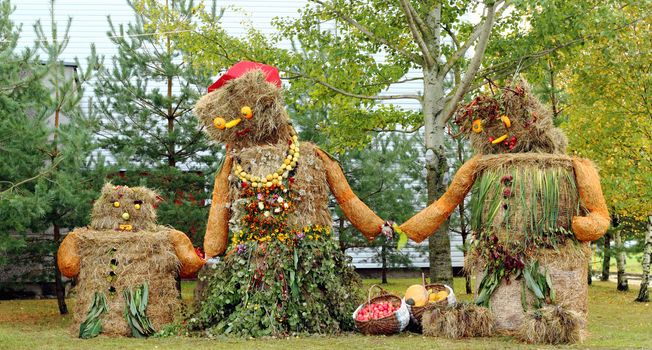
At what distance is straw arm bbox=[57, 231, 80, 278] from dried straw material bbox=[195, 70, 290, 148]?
192cm

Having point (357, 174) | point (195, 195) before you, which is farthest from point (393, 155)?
point (195, 195)

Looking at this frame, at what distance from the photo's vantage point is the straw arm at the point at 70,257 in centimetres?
869

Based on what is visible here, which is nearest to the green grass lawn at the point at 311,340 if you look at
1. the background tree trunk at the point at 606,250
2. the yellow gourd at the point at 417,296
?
the yellow gourd at the point at 417,296

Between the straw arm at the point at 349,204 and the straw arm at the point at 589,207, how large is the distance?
1930 millimetres

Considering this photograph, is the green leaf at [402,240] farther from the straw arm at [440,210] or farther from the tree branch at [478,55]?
the tree branch at [478,55]

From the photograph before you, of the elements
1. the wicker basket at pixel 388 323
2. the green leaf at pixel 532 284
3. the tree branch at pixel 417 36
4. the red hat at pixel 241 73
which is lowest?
the wicker basket at pixel 388 323

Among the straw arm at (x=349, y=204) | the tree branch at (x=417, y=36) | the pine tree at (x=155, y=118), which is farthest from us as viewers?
the pine tree at (x=155, y=118)

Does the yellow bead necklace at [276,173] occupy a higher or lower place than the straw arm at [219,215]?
higher

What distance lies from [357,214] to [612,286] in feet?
36.5

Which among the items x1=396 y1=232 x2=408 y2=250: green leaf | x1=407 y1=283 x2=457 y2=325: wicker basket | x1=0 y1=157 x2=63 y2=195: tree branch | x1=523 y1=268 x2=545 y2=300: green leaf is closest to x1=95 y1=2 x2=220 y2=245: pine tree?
x1=0 y1=157 x2=63 y2=195: tree branch

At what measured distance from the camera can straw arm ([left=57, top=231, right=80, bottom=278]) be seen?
8688 millimetres

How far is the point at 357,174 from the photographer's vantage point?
15906 millimetres

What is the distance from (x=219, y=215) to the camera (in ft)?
27.8

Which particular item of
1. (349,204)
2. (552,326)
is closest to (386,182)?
(349,204)
